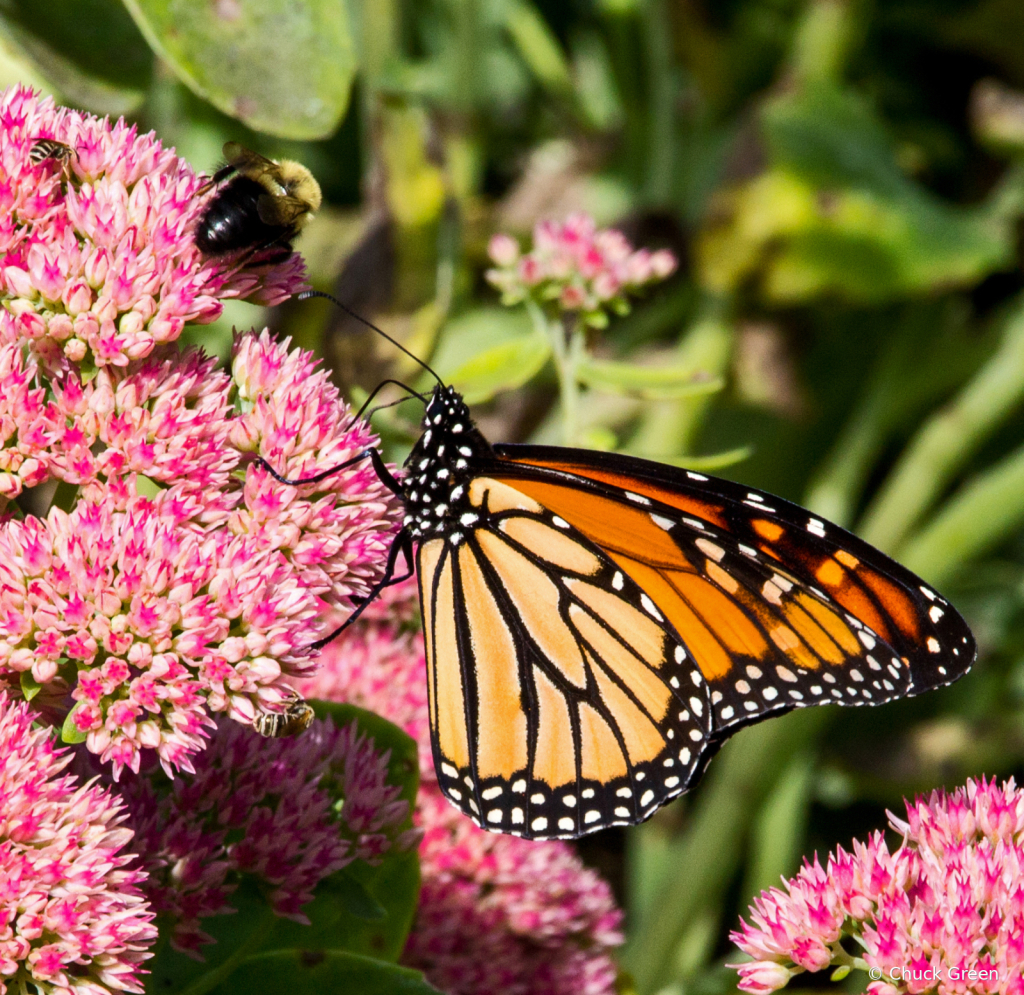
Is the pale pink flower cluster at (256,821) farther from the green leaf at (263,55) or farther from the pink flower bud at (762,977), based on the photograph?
the green leaf at (263,55)

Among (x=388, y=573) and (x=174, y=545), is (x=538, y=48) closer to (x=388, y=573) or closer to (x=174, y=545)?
(x=388, y=573)

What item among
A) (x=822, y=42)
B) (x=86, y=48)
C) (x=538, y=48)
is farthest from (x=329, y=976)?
(x=822, y=42)

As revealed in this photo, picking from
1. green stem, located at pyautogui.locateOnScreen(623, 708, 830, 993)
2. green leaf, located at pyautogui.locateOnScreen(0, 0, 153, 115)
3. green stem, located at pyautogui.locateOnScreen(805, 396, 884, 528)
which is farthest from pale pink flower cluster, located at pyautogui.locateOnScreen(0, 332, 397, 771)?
green stem, located at pyautogui.locateOnScreen(805, 396, 884, 528)

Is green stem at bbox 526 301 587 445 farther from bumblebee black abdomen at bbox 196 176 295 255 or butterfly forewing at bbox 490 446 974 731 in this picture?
bumblebee black abdomen at bbox 196 176 295 255

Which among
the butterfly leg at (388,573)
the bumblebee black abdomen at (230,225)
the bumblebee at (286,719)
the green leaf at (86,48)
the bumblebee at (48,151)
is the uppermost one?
the green leaf at (86,48)

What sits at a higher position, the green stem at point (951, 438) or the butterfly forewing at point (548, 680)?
the green stem at point (951, 438)

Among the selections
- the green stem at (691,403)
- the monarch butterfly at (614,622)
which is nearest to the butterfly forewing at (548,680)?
the monarch butterfly at (614,622)

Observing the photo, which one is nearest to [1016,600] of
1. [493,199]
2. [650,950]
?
[650,950]
